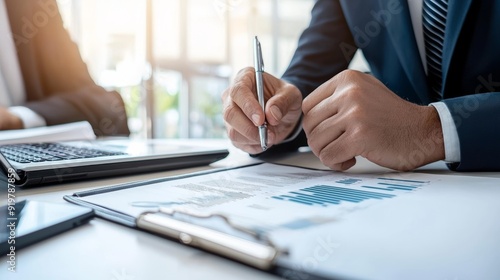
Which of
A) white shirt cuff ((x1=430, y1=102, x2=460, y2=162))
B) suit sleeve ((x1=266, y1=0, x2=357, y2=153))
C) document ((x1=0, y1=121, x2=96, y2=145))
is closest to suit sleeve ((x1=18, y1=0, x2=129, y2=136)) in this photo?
document ((x1=0, y1=121, x2=96, y2=145))

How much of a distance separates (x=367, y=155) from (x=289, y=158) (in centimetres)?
22

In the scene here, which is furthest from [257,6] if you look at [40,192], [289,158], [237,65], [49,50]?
[40,192]

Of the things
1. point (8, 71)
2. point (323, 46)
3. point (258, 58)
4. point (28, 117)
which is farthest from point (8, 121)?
point (323, 46)

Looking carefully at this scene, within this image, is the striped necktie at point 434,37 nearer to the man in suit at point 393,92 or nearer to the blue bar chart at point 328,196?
the man in suit at point 393,92

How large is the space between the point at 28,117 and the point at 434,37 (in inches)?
38.2

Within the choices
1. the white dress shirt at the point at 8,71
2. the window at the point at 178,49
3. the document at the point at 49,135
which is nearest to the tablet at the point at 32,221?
the document at the point at 49,135

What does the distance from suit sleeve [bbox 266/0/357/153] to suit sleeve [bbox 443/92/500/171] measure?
0.45m

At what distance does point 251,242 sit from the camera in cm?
24

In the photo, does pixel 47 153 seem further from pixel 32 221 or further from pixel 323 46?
pixel 323 46

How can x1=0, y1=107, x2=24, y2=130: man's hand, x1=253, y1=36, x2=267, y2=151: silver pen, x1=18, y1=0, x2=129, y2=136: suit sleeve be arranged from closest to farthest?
x1=253, y1=36, x2=267, y2=151: silver pen, x1=0, y1=107, x2=24, y2=130: man's hand, x1=18, y1=0, x2=129, y2=136: suit sleeve

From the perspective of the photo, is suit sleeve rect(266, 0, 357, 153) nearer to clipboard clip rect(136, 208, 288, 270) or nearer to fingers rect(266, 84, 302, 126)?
fingers rect(266, 84, 302, 126)

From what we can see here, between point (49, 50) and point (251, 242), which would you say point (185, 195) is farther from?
point (49, 50)

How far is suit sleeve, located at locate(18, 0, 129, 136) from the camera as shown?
109 cm

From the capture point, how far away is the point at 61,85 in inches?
53.2
